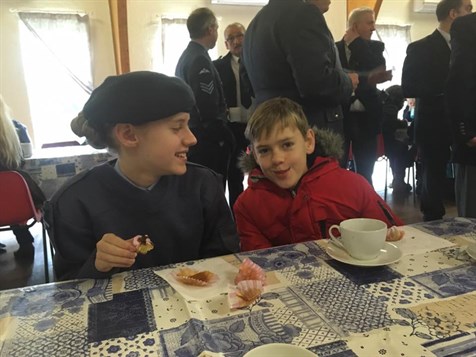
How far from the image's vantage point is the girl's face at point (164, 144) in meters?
1.05

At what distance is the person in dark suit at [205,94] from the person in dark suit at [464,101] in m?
1.34

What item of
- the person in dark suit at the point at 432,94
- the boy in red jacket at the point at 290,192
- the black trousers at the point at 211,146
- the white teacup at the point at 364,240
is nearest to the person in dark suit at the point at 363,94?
the person in dark suit at the point at 432,94

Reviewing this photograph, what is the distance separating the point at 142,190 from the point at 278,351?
2.21 feet

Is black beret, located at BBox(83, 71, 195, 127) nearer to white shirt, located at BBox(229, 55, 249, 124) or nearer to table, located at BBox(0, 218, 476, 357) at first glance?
table, located at BBox(0, 218, 476, 357)

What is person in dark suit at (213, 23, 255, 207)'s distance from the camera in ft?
10.1

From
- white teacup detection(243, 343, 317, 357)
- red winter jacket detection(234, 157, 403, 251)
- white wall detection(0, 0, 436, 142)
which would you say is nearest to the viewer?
white teacup detection(243, 343, 317, 357)

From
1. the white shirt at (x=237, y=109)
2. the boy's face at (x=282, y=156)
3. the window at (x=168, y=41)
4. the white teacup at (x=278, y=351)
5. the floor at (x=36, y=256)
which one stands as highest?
the window at (x=168, y=41)

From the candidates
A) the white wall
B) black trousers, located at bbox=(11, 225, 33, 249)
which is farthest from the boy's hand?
the white wall

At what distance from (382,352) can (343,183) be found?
75 centimetres

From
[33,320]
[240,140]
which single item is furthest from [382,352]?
[240,140]

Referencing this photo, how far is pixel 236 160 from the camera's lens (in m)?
3.08

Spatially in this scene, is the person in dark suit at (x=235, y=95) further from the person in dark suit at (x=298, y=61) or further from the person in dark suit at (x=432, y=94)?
the person in dark suit at (x=432, y=94)

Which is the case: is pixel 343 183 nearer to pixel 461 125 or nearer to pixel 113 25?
pixel 461 125

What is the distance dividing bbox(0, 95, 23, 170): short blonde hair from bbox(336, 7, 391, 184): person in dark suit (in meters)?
2.01
